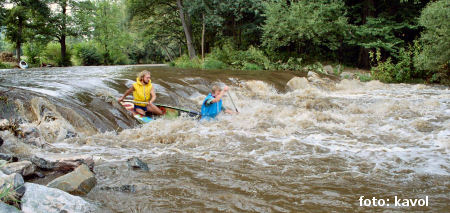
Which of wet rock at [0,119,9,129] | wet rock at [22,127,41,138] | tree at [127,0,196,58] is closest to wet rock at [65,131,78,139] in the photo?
wet rock at [22,127,41,138]

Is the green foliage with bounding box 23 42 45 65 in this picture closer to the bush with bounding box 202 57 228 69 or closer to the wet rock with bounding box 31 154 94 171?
the bush with bounding box 202 57 228 69

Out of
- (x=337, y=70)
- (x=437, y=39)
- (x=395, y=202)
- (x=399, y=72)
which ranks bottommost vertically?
(x=395, y=202)

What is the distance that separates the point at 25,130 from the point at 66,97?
2.23 m

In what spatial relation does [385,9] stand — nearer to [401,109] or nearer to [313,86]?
[313,86]

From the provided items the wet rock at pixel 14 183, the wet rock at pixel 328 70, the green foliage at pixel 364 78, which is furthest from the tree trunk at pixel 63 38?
the wet rock at pixel 14 183

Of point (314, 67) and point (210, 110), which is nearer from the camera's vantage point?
point (210, 110)

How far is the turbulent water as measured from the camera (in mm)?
3270

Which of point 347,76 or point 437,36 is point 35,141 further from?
point 347,76

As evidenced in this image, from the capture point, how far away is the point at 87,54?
3095 centimetres

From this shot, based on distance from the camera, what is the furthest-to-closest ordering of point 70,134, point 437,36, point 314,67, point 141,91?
1. point 314,67
2. point 437,36
3. point 141,91
4. point 70,134

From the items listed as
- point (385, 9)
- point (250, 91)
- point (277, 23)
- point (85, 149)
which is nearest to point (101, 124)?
point (85, 149)

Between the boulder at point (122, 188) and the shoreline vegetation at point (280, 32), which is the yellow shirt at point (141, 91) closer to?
the boulder at point (122, 188)

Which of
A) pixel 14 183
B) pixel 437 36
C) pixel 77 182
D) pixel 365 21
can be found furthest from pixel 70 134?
pixel 365 21

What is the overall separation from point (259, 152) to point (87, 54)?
1179 inches
